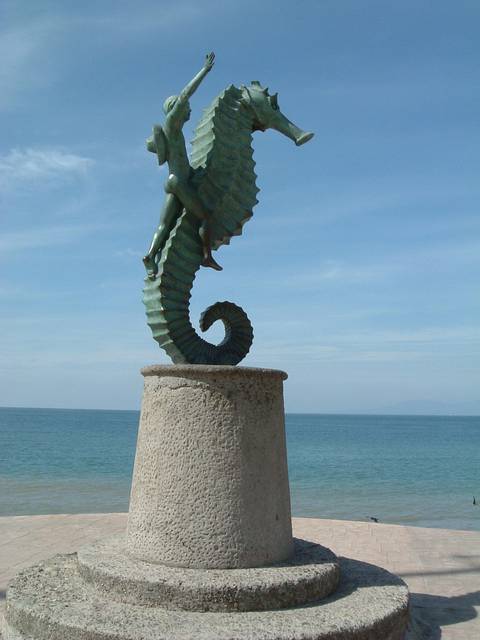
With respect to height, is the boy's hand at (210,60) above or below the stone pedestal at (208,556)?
above

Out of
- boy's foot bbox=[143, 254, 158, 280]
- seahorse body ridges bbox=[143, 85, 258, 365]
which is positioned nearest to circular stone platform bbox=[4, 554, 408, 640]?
seahorse body ridges bbox=[143, 85, 258, 365]

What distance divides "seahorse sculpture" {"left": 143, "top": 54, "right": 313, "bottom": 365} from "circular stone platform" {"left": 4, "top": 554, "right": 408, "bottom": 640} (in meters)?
1.85

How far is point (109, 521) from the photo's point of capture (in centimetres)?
1020

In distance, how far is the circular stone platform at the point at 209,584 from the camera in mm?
4242

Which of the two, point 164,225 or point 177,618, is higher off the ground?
point 164,225

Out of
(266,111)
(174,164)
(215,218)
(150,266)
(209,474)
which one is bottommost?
(209,474)

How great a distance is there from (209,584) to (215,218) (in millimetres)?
2825

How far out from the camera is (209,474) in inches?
185

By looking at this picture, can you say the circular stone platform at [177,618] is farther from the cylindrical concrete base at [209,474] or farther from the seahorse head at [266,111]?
the seahorse head at [266,111]

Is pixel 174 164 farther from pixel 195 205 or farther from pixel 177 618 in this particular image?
pixel 177 618

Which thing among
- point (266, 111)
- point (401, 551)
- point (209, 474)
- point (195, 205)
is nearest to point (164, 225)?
point (195, 205)

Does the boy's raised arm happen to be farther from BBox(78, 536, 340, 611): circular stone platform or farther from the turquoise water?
the turquoise water

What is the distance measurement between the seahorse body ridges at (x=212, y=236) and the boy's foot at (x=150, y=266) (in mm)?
60

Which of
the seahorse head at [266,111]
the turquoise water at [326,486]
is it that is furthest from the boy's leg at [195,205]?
the turquoise water at [326,486]
